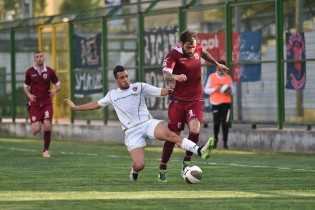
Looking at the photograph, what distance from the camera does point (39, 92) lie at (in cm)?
2377

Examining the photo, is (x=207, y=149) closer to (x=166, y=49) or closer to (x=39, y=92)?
(x=39, y=92)

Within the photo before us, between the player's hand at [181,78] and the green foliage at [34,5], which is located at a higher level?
the green foliage at [34,5]

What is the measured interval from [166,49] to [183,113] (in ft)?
38.2

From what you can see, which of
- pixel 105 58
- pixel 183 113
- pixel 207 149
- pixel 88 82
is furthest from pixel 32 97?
pixel 207 149

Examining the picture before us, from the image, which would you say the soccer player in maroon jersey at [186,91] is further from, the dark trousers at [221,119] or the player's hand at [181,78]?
the dark trousers at [221,119]

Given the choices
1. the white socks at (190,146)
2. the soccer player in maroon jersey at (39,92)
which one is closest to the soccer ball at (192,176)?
the white socks at (190,146)

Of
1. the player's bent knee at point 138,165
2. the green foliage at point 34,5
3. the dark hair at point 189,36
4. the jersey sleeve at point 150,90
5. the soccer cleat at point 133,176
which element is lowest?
the soccer cleat at point 133,176

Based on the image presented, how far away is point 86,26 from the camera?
31.9 meters

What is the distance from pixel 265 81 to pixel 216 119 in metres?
1.42

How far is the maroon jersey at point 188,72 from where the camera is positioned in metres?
16.5

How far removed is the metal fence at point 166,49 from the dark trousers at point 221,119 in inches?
24.2

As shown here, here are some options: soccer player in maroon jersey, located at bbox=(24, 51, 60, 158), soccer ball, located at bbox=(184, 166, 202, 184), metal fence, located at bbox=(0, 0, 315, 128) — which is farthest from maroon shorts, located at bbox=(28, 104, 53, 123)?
soccer ball, located at bbox=(184, 166, 202, 184)

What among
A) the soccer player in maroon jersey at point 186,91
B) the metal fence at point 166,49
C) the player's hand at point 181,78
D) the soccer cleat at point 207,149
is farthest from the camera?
the metal fence at point 166,49

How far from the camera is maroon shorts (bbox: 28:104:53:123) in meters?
23.5
